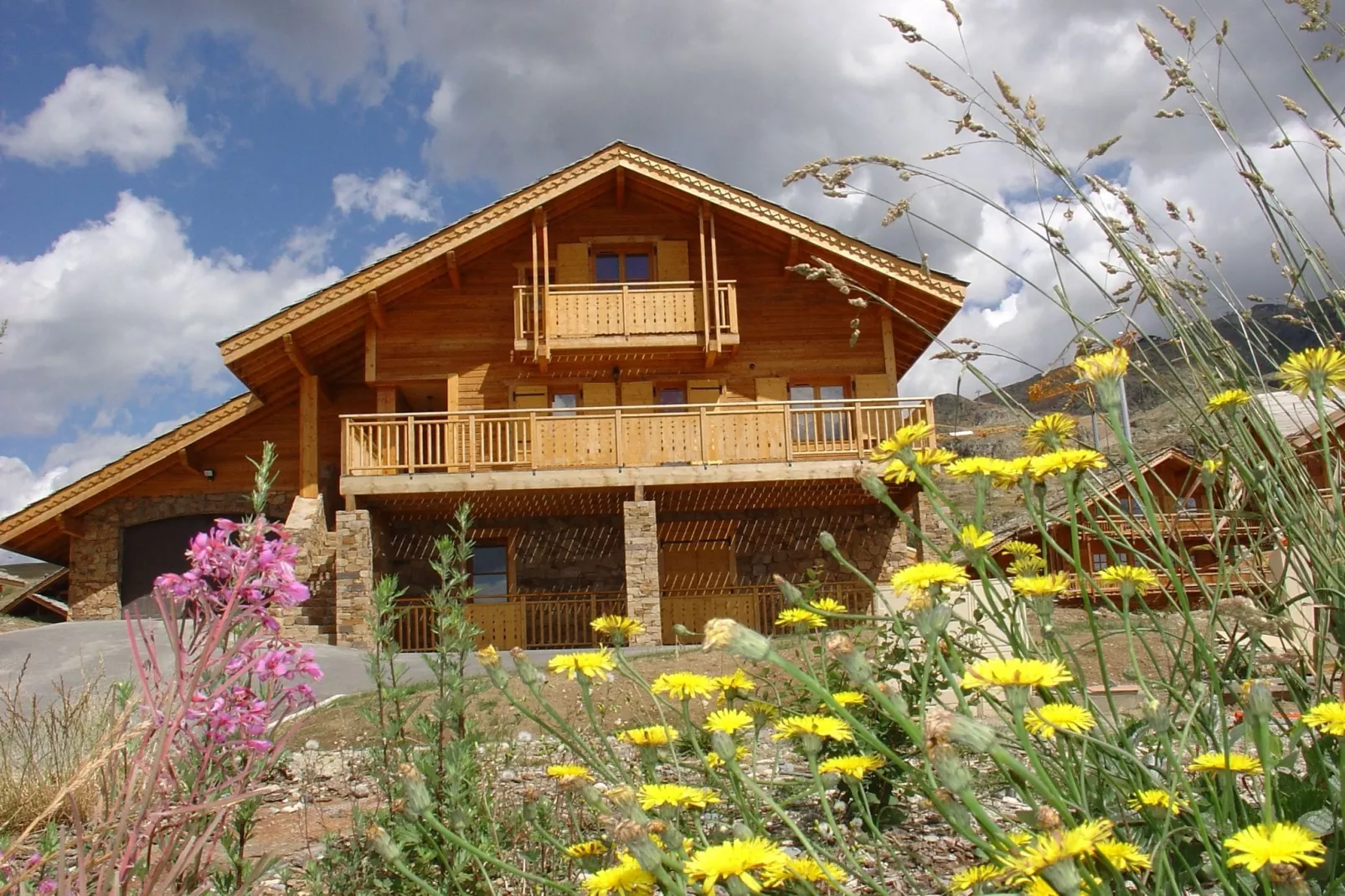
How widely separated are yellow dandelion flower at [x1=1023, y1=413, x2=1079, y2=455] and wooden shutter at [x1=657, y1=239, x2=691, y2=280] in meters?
15.7

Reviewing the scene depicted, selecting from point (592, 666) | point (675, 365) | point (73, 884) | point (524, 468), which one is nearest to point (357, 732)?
point (73, 884)

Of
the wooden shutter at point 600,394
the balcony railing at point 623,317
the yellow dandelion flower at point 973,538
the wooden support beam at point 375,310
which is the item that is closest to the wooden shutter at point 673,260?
the balcony railing at point 623,317

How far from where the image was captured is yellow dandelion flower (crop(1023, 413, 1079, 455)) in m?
2.09

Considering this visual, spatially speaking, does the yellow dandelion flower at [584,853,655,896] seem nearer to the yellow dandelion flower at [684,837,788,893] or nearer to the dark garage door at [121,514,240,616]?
the yellow dandelion flower at [684,837,788,893]

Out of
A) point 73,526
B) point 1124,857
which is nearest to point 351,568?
point 73,526

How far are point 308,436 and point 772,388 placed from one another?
7750 mm

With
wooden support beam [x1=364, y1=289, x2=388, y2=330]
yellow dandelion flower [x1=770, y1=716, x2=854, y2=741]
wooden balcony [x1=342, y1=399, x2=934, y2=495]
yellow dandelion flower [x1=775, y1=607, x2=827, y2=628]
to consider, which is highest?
wooden support beam [x1=364, y1=289, x2=388, y2=330]

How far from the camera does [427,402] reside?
18391 mm

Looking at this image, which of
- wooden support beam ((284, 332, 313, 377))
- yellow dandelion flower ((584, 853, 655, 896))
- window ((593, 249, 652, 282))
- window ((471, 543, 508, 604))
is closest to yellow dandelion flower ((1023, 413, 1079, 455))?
yellow dandelion flower ((584, 853, 655, 896))

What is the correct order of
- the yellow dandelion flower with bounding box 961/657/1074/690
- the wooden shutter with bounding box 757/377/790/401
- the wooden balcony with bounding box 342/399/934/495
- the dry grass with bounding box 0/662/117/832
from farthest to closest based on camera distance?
the wooden shutter with bounding box 757/377/790/401 < the wooden balcony with bounding box 342/399/934/495 < the dry grass with bounding box 0/662/117/832 < the yellow dandelion flower with bounding box 961/657/1074/690

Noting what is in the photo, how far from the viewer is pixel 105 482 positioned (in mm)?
17016

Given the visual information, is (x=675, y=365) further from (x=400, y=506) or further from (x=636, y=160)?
(x=400, y=506)

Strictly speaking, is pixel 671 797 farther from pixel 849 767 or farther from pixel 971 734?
pixel 971 734

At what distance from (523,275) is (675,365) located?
123 inches
